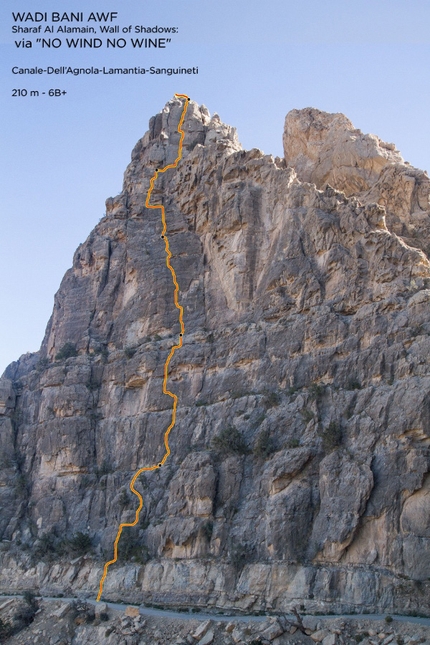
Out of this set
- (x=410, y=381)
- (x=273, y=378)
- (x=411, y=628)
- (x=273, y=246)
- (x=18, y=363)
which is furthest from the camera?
(x=18, y=363)

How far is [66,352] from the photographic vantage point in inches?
2623

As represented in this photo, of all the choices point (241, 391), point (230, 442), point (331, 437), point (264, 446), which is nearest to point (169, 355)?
point (241, 391)

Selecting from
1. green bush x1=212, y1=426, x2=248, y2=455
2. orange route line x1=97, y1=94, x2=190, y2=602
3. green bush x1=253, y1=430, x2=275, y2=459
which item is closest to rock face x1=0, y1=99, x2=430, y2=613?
green bush x1=253, y1=430, x2=275, y2=459

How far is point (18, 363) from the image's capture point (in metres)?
84.4

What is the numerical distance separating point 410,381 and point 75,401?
98.4ft

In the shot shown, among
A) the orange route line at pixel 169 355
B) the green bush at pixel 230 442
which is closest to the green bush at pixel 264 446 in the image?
the green bush at pixel 230 442

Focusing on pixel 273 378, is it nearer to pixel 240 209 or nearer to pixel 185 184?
pixel 240 209

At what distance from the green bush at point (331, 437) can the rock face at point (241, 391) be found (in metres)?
0.17

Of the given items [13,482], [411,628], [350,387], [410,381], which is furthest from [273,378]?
[13,482]

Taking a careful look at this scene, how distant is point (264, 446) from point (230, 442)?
2.87 metres

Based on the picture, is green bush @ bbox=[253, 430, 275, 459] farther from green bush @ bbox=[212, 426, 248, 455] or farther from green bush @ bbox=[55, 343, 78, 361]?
green bush @ bbox=[55, 343, 78, 361]

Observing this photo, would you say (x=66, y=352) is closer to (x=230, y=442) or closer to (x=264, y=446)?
(x=230, y=442)

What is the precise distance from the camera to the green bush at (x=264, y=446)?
48.6m

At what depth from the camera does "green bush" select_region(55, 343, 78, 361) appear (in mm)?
66562
